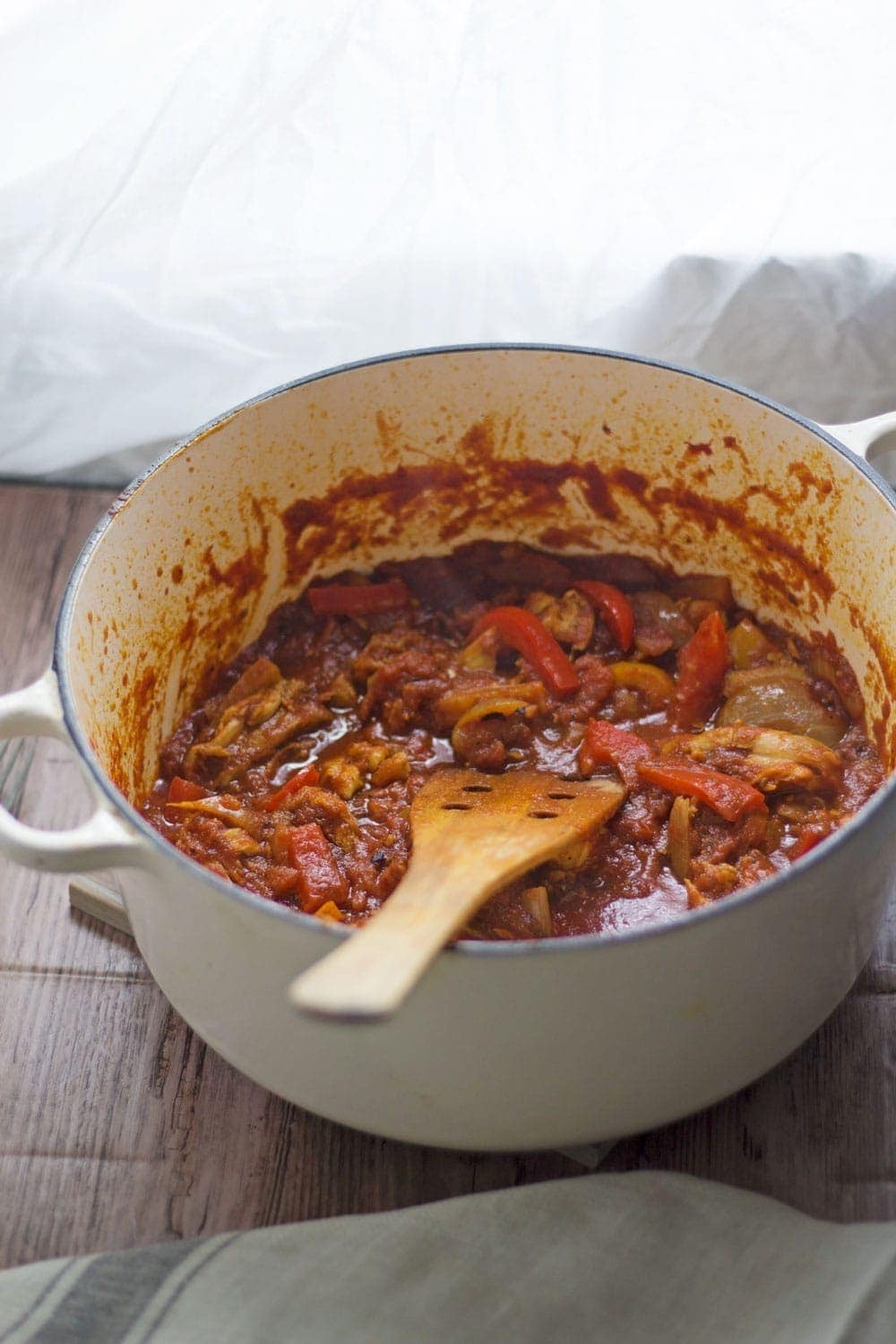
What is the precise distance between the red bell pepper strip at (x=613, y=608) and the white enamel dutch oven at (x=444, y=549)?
0.30 ft

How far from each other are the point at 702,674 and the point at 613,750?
26cm

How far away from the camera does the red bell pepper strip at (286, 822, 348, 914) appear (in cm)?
202

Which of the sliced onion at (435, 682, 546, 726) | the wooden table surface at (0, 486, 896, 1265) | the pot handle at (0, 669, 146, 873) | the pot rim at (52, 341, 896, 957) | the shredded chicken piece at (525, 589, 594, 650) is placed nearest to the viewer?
the pot rim at (52, 341, 896, 957)

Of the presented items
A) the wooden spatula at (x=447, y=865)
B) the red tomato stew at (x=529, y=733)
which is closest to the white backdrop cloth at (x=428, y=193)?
the red tomato stew at (x=529, y=733)

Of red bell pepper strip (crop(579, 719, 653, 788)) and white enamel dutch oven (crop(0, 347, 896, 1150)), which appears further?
red bell pepper strip (crop(579, 719, 653, 788))

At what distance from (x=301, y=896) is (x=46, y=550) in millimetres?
1087

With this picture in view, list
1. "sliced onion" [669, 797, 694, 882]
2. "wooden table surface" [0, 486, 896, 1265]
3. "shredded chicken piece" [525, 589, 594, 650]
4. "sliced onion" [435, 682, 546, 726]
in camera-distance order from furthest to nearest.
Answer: "shredded chicken piece" [525, 589, 594, 650] → "sliced onion" [435, 682, 546, 726] → "sliced onion" [669, 797, 694, 882] → "wooden table surface" [0, 486, 896, 1265]

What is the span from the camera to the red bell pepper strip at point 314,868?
2.02m

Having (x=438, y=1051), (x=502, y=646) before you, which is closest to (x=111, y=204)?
(x=502, y=646)

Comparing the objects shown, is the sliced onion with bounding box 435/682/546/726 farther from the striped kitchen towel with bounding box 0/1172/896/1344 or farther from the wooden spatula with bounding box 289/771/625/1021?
the striped kitchen towel with bounding box 0/1172/896/1344

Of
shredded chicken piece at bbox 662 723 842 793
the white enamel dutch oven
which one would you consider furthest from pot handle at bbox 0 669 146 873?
shredded chicken piece at bbox 662 723 842 793

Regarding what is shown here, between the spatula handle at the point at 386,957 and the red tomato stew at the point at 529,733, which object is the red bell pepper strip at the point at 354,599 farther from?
the spatula handle at the point at 386,957

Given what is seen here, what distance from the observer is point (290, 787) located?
223 cm

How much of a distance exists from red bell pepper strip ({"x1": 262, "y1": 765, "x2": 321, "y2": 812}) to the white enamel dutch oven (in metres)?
0.21
